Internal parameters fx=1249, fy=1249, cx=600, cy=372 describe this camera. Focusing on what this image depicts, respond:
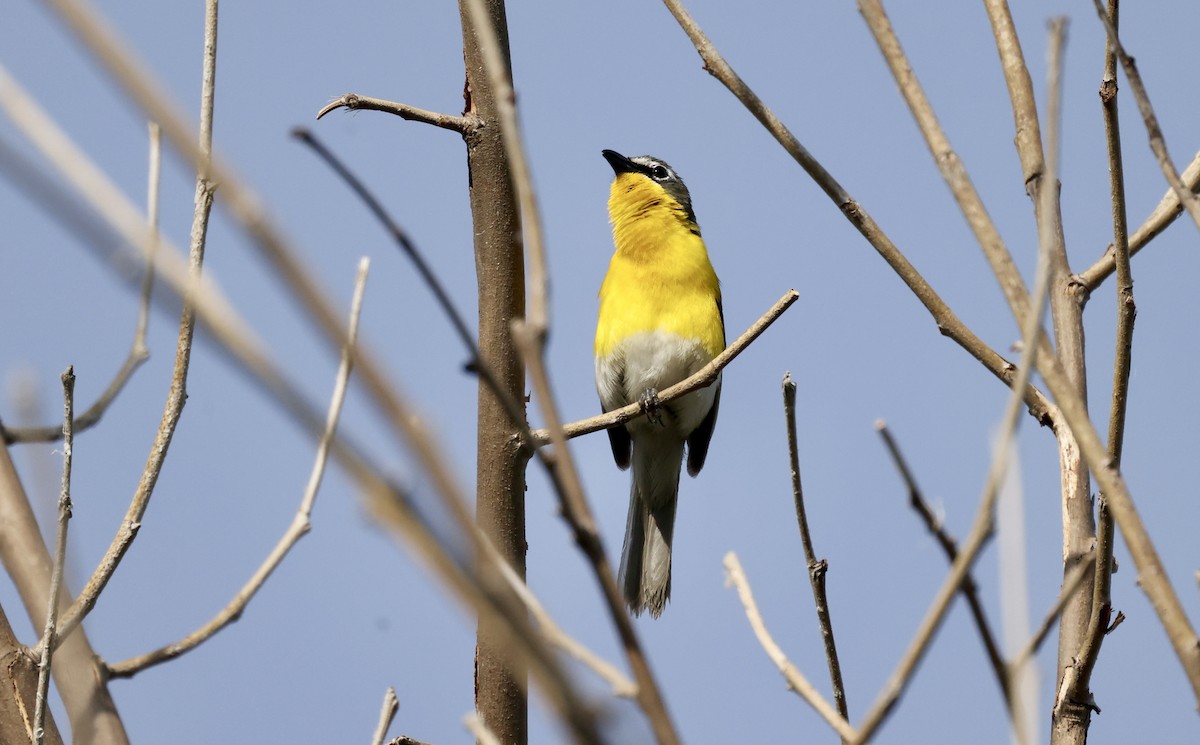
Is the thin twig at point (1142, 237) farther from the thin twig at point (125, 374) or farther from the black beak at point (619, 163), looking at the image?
the black beak at point (619, 163)

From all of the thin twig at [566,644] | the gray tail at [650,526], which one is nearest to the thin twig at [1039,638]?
the thin twig at [566,644]

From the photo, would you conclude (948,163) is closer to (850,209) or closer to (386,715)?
(850,209)

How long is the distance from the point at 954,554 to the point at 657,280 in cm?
589

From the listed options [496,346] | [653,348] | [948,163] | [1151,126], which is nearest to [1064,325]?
[1151,126]

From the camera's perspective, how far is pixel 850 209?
6.56ft

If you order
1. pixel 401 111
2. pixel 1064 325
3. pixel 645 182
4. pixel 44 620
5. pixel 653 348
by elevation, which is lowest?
pixel 44 620

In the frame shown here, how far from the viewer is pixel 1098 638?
6.48 ft

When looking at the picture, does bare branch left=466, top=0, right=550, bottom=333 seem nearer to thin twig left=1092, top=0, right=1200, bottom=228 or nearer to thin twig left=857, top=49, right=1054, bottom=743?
thin twig left=857, top=49, right=1054, bottom=743

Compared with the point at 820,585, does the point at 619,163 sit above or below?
above

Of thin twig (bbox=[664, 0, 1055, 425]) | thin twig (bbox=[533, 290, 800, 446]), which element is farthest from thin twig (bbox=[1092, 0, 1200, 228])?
thin twig (bbox=[533, 290, 800, 446])

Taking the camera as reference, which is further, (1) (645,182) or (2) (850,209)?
(1) (645,182)

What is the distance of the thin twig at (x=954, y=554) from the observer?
42.9 inches

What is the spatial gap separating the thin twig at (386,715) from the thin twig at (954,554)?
A: 1.04m

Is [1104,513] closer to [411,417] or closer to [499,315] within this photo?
[411,417]
